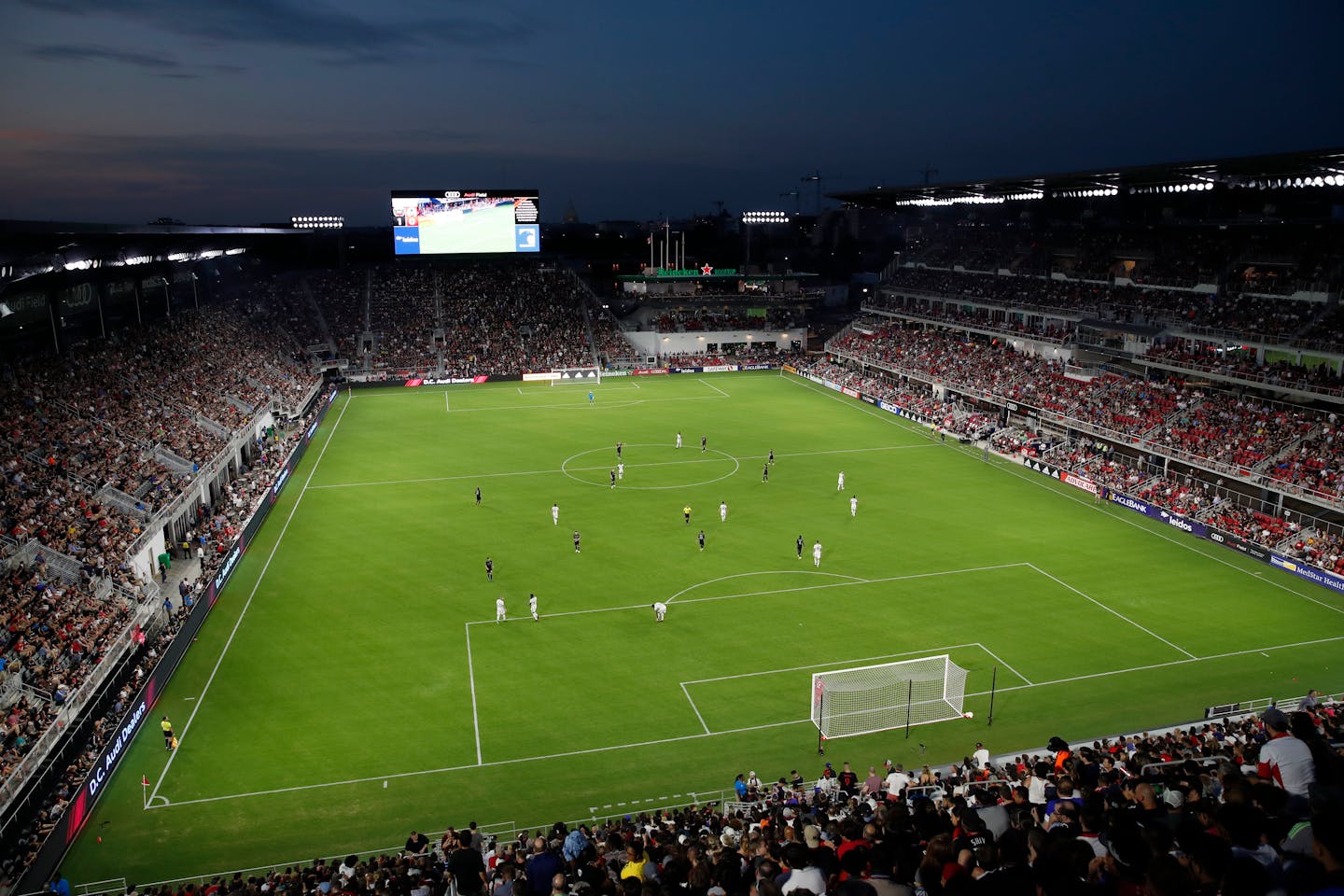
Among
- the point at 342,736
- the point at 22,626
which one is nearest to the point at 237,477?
the point at 22,626

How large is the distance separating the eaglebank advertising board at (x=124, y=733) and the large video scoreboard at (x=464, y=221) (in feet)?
162

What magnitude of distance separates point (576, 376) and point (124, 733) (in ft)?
193

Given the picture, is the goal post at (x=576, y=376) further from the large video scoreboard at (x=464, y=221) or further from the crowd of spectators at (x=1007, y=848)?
the crowd of spectators at (x=1007, y=848)

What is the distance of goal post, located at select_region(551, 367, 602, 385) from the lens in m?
78.4

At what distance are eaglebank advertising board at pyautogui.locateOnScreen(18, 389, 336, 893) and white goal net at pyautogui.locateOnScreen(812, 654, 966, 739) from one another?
16.9m

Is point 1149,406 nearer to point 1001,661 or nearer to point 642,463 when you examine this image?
point 642,463

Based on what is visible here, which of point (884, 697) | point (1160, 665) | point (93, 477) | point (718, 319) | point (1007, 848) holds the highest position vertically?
point (1007, 848)

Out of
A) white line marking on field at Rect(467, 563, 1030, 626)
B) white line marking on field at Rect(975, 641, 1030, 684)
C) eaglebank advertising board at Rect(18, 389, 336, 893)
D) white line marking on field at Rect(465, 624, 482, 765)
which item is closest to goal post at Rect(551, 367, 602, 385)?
eaglebank advertising board at Rect(18, 389, 336, 893)

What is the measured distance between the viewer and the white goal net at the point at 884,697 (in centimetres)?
2395

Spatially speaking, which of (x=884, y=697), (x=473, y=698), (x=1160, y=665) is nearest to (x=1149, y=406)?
(x=1160, y=665)

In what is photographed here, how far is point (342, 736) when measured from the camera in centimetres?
2372

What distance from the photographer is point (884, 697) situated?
2473 cm

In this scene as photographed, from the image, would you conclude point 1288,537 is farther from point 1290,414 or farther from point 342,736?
point 342,736

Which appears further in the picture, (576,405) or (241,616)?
(576,405)
